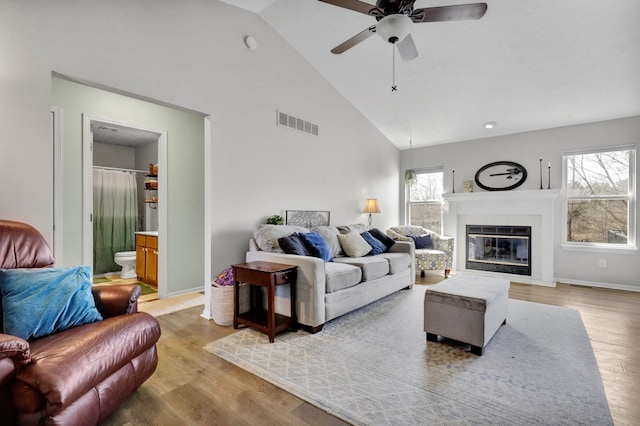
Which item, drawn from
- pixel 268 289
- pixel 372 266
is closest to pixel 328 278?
pixel 268 289

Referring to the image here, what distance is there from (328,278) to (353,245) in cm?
120

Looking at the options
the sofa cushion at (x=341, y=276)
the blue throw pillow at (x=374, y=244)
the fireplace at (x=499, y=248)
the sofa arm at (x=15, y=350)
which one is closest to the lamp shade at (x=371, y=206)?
the blue throw pillow at (x=374, y=244)

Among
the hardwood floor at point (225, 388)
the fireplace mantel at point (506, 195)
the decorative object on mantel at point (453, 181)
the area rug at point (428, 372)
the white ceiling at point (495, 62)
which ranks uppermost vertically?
the white ceiling at point (495, 62)

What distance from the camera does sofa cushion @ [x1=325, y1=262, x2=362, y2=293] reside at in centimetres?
298

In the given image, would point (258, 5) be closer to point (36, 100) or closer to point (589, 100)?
point (36, 100)

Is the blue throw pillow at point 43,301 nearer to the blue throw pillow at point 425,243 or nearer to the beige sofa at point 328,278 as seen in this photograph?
the beige sofa at point 328,278

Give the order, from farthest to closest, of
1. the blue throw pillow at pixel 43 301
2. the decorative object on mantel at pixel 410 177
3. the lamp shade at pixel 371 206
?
1. the decorative object on mantel at pixel 410 177
2. the lamp shade at pixel 371 206
3. the blue throw pillow at pixel 43 301

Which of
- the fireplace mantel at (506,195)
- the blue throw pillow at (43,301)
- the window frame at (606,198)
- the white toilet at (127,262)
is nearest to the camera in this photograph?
the blue throw pillow at (43,301)

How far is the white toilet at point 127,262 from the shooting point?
16.2ft

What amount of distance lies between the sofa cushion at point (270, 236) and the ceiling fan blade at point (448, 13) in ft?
7.59

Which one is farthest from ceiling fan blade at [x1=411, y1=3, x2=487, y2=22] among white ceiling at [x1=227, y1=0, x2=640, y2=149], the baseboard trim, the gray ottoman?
the baseboard trim

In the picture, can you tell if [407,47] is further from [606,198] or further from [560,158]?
[606,198]

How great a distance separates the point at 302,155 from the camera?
4414 millimetres

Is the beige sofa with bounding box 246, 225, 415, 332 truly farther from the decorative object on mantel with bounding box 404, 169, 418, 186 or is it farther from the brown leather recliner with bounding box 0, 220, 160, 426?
the decorative object on mantel with bounding box 404, 169, 418, 186
